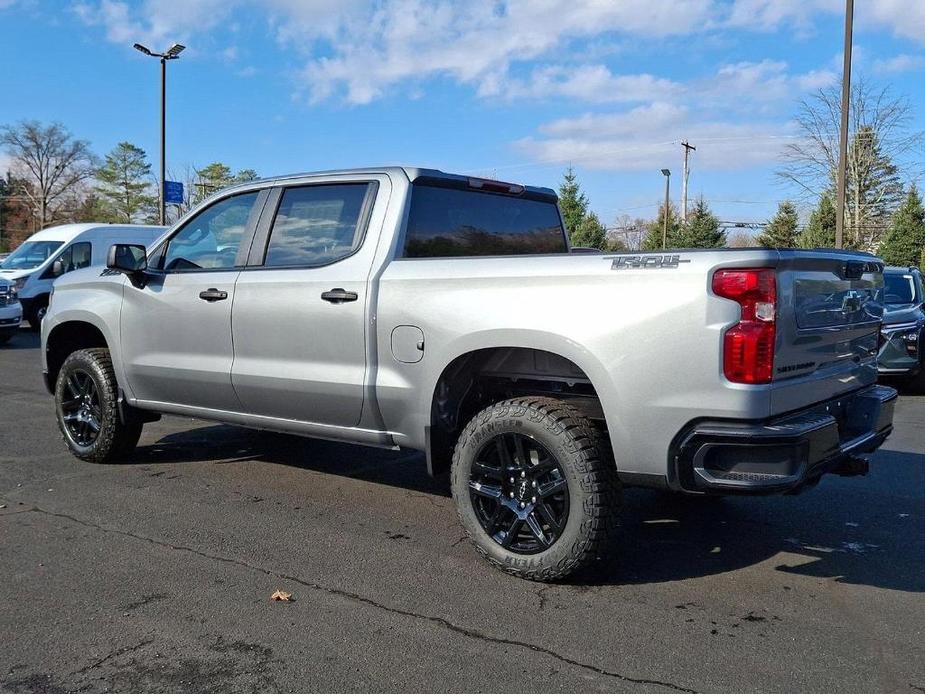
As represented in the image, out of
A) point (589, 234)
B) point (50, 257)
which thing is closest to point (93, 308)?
point (50, 257)

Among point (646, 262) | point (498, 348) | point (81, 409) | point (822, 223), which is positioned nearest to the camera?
point (646, 262)

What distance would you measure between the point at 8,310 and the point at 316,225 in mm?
12638

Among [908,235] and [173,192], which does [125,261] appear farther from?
[908,235]

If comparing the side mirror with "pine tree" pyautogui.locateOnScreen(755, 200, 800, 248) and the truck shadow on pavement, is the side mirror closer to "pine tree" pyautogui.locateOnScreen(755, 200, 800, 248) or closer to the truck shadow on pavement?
the truck shadow on pavement

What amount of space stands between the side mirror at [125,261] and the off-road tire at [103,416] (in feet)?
2.65

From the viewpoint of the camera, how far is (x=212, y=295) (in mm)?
5172

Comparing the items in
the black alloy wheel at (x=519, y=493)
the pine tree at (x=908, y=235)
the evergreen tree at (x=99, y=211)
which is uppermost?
the evergreen tree at (x=99, y=211)

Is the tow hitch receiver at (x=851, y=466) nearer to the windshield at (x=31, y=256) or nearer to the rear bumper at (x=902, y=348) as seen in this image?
the rear bumper at (x=902, y=348)

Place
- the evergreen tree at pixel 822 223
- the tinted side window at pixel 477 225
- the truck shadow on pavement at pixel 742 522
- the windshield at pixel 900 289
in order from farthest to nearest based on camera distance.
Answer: the evergreen tree at pixel 822 223
the windshield at pixel 900 289
the tinted side window at pixel 477 225
the truck shadow on pavement at pixel 742 522

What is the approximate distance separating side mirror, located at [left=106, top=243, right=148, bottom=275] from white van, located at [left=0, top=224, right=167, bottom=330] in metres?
13.2

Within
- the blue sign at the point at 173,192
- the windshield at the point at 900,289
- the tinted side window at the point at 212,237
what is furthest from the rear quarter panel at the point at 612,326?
the blue sign at the point at 173,192

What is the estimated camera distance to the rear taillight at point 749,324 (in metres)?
3.36

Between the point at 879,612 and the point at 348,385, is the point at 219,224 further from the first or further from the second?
the point at 879,612

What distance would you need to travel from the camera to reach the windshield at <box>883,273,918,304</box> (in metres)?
11.4
